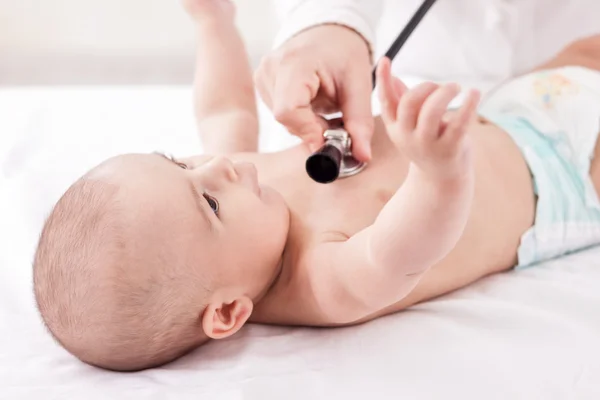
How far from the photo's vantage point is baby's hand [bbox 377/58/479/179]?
1.53ft

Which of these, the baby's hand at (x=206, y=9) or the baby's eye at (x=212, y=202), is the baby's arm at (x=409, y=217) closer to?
the baby's eye at (x=212, y=202)

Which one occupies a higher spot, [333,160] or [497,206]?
[333,160]

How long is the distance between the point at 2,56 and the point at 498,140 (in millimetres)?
1182

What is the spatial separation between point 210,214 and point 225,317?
0.35 feet

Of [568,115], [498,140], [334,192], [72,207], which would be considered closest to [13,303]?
[72,207]

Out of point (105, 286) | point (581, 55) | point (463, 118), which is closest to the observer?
point (463, 118)

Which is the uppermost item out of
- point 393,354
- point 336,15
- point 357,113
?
point 336,15

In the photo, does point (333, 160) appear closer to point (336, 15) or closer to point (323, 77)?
point (323, 77)

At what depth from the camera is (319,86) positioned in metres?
0.76

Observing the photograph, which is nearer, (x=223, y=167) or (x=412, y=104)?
(x=412, y=104)

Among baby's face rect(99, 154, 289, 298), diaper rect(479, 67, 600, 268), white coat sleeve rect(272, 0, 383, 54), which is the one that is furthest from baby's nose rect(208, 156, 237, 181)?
diaper rect(479, 67, 600, 268)

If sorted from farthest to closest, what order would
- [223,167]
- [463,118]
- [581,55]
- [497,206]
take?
[581,55] < [497,206] < [223,167] < [463,118]

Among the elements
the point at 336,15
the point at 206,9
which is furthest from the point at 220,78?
the point at 336,15

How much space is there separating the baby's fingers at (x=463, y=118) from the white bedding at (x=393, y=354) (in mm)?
258
